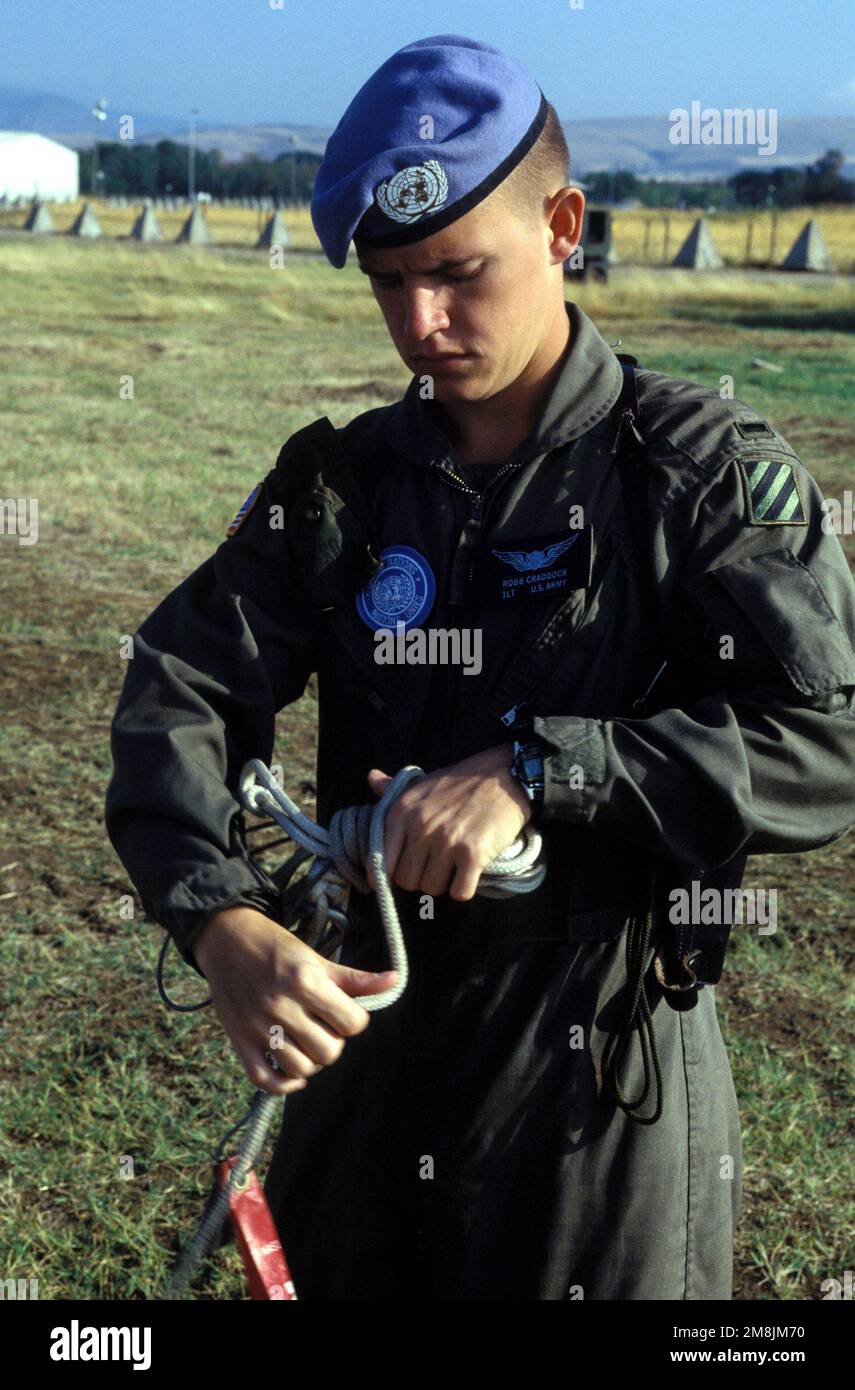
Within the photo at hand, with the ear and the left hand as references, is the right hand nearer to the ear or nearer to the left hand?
the left hand

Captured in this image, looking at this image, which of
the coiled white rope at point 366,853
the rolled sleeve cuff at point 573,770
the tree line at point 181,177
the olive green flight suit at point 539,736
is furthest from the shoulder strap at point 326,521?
the tree line at point 181,177

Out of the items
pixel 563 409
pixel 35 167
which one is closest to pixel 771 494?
pixel 563 409

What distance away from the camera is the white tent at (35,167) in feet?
383

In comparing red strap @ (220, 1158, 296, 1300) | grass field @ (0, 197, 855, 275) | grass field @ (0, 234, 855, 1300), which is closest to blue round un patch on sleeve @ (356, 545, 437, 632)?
red strap @ (220, 1158, 296, 1300)

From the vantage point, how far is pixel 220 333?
20.5 m

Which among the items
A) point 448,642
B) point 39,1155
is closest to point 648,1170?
point 448,642

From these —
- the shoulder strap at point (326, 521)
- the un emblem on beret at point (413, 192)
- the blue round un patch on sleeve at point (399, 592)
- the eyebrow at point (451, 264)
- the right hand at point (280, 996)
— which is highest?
the un emblem on beret at point (413, 192)

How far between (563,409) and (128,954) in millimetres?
2695

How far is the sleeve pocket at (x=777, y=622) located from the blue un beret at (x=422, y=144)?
0.48 meters

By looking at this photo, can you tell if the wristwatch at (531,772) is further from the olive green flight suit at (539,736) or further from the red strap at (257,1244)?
the red strap at (257,1244)

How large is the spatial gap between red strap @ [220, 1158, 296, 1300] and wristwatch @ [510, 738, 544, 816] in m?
0.46

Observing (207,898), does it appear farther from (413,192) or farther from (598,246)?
(598,246)

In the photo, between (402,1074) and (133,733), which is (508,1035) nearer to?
(402,1074)

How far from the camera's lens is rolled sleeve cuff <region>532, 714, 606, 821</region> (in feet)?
4.92
